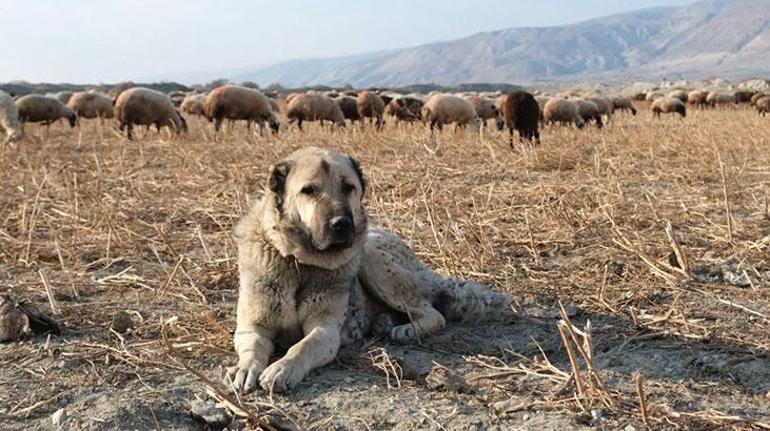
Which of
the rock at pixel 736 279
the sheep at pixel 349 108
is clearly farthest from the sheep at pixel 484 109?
the rock at pixel 736 279

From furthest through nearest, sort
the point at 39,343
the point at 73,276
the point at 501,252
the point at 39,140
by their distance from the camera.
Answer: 1. the point at 39,140
2. the point at 501,252
3. the point at 73,276
4. the point at 39,343

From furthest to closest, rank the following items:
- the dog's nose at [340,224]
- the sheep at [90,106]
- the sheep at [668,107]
Result: the sheep at [668,107]
the sheep at [90,106]
the dog's nose at [340,224]

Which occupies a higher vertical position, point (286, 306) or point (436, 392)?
point (286, 306)

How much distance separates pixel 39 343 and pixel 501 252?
3347 mm

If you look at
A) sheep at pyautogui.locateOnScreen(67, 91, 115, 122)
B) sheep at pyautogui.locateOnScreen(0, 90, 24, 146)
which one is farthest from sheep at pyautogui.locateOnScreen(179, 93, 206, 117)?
sheep at pyautogui.locateOnScreen(0, 90, 24, 146)

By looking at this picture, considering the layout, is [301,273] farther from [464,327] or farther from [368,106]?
[368,106]

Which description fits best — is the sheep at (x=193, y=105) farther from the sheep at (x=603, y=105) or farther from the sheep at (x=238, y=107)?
the sheep at (x=603, y=105)

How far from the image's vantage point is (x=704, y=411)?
116 inches

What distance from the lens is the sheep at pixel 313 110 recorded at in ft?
74.7

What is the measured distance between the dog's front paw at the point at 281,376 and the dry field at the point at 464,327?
0.06 meters

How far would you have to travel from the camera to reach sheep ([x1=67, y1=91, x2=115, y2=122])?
26.4 m

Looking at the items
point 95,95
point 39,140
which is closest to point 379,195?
point 39,140

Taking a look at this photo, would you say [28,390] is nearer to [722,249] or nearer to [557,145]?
[722,249]

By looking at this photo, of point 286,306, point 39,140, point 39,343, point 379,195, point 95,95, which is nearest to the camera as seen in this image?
point 286,306
